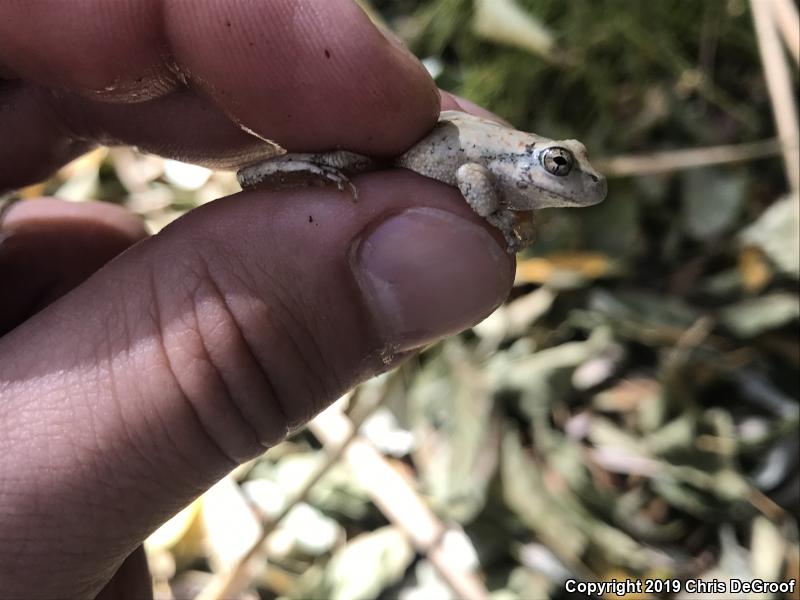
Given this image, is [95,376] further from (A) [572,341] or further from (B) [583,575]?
(A) [572,341]

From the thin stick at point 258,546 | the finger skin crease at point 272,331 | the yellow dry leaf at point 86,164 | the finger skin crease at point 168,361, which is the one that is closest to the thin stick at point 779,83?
the thin stick at point 258,546

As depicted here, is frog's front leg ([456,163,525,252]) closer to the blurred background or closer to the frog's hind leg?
the frog's hind leg

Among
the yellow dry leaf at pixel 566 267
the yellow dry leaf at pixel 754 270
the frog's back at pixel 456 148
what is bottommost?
the yellow dry leaf at pixel 754 270

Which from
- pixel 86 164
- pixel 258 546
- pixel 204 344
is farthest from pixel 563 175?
pixel 86 164

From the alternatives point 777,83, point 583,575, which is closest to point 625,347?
point 583,575

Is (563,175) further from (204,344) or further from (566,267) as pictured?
(566,267)

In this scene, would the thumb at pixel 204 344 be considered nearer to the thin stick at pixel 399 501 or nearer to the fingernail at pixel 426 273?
the fingernail at pixel 426 273
